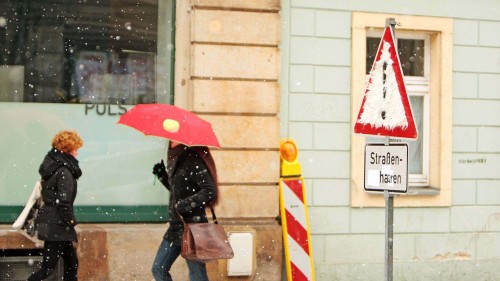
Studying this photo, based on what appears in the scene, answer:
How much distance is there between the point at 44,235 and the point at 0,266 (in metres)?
1.27

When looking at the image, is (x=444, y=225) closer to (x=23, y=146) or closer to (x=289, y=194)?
(x=289, y=194)

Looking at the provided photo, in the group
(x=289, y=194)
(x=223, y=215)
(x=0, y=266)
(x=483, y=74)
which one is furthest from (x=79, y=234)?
(x=483, y=74)

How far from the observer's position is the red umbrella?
6867 mm

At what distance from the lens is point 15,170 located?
30.0ft

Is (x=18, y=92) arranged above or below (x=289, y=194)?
above

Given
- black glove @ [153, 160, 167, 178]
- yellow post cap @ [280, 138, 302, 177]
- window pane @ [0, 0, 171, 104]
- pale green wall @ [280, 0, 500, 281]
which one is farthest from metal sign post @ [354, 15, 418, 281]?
window pane @ [0, 0, 171, 104]

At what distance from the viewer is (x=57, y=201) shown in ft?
26.1

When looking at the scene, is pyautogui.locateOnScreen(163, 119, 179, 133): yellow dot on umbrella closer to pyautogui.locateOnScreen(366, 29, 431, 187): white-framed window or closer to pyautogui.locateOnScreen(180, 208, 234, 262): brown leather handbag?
pyautogui.locateOnScreen(180, 208, 234, 262): brown leather handbag

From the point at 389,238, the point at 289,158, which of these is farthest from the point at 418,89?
the point at 389,238

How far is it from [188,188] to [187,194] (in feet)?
0.17

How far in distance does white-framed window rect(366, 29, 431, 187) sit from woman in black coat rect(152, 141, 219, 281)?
3.51 m

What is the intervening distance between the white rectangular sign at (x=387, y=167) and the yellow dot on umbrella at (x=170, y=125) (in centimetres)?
159

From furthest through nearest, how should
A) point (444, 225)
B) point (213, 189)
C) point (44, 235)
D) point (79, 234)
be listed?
point (444, 225), point (79, 234), point (44, 235), point (213, 189)

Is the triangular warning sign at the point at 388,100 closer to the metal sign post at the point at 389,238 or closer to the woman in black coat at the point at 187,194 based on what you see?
the metal sign post at the point at 389,238
